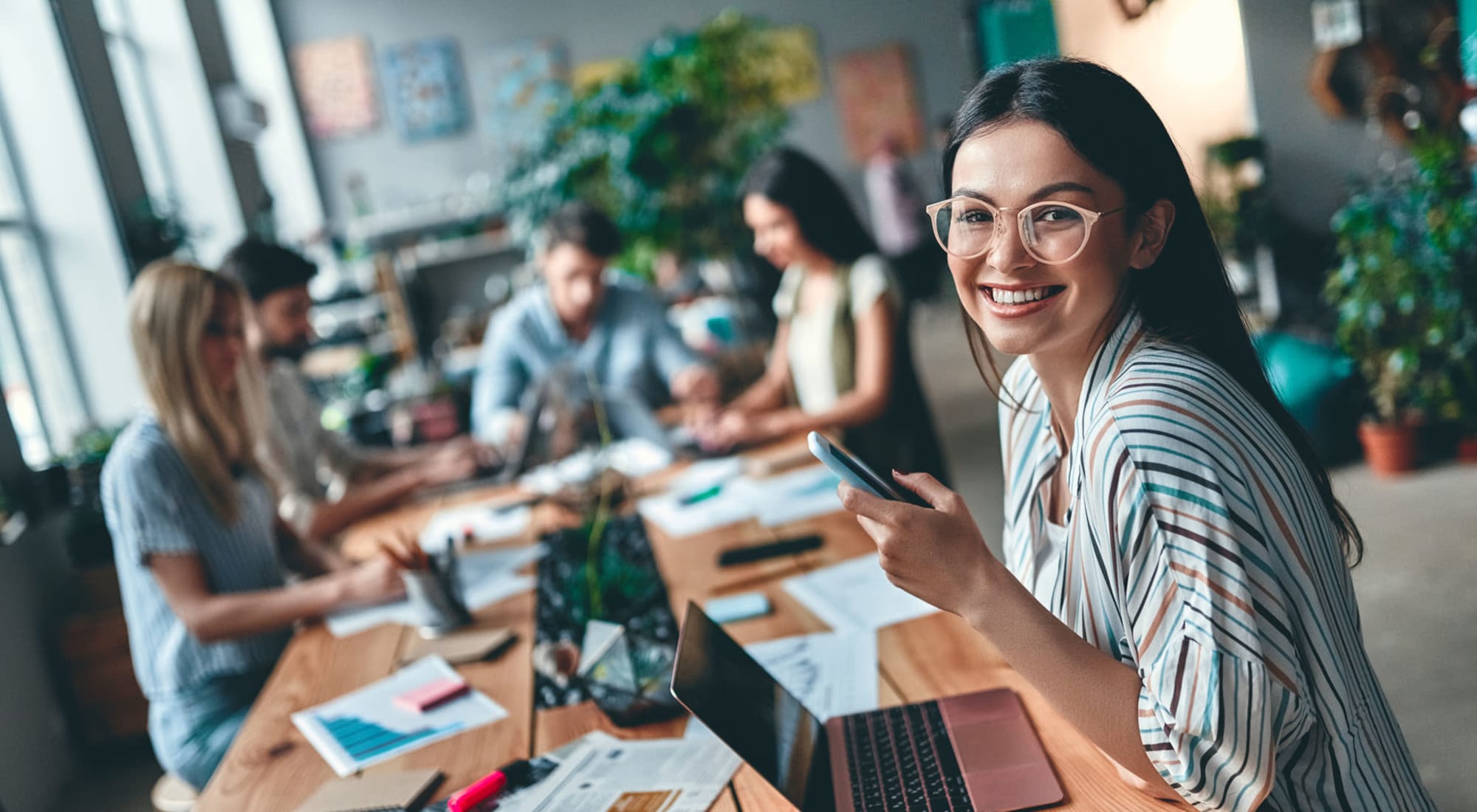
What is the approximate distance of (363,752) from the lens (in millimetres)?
1385

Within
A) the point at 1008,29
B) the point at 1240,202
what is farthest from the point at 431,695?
the point at 1008,29

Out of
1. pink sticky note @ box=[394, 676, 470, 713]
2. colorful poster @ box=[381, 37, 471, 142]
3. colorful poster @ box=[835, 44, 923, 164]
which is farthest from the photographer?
colorful poster @ box=[835, 44, 923, 164]

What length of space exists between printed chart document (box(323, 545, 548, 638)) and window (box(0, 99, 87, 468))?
2263 millimetres

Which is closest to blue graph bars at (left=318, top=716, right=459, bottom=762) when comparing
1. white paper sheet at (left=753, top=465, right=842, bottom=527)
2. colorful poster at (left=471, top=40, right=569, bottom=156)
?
white paper sheet at (left=753, top=465, right=842, bottom=527)

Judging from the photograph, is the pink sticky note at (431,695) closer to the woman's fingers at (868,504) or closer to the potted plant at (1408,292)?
the woman's fingers at (868,504)

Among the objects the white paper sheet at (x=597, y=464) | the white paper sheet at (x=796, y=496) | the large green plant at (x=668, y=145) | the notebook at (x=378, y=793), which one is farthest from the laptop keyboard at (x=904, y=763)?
the large green plant at (x=668, y=145)

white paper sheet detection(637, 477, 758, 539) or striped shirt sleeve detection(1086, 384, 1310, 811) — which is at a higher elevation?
striped shirt sleeve detection(1086, 384, 1310, 811)

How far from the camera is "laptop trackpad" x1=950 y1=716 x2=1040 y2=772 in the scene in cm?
109

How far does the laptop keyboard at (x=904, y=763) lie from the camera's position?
1.04 metres

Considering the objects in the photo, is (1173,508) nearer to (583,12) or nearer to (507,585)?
(507,585)

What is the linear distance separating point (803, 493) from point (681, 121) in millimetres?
2191

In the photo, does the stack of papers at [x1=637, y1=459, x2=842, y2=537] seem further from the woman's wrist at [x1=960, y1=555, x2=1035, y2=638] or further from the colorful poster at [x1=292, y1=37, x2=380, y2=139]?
the colorful poster at [x1=292, y1=37, x2=380, y2=139]

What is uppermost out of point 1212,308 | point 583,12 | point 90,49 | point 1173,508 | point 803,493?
point 583,12

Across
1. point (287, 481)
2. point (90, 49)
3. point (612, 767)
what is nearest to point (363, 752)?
point (612, 767)
